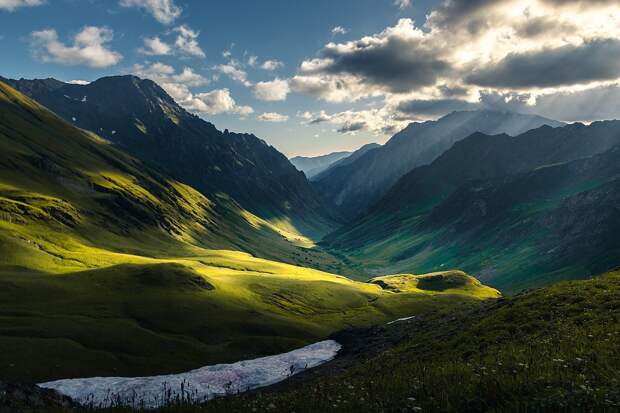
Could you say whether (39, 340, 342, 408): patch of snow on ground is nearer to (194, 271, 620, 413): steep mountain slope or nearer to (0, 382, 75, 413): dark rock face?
(0, 382, 75, 413): dark rock face

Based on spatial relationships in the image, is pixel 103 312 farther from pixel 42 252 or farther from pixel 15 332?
pixel 42 252

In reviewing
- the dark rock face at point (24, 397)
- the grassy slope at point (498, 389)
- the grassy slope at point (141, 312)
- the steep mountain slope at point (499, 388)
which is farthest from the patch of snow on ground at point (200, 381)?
the grassy slope at point (498, 389)

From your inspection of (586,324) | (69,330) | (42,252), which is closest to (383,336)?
(586,324)

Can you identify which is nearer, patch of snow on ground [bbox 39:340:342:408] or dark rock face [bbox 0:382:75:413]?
dark rock face [bbox 0:382:75:413]

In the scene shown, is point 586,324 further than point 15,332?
No

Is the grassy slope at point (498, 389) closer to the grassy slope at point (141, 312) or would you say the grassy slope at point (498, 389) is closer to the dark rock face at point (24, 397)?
the dark rock face at point (24, 397)

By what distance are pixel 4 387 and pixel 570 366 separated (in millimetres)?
31841

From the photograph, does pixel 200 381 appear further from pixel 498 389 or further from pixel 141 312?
pixel 498 389

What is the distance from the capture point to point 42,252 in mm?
164375

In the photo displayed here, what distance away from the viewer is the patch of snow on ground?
6598cm

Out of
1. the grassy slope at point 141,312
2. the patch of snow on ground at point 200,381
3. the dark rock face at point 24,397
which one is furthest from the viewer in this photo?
the grassy slope at point 141,312

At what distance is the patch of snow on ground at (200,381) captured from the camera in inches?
2598

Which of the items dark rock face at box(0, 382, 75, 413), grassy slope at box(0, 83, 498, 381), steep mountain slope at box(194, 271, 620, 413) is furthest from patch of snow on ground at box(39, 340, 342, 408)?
steep mountain slope at box(194, 271, 620, 413)

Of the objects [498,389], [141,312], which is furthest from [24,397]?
[141,312]
